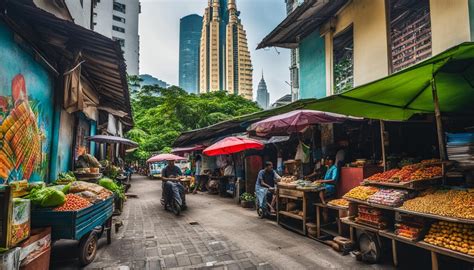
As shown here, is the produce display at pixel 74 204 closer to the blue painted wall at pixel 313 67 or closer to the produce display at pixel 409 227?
the produce display at pixel 409 227

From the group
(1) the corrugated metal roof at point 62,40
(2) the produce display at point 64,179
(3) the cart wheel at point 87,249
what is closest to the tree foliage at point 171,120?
(1) the corrugated metal roof at point 62,40

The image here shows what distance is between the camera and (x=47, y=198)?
393cm

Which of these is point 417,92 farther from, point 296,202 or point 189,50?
point 189,50

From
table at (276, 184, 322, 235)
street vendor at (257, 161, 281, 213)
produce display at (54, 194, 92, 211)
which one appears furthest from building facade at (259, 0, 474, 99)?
produce display at (54, 194, 92, 211)

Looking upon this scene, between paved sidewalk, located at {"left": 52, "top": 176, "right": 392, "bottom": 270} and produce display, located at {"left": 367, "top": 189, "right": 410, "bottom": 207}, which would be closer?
produce display, located at {"left": 367, "top": 189, "right": 410, "bottom": 207}

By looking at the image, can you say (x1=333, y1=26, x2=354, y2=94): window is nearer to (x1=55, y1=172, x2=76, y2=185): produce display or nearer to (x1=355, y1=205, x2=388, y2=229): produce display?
(x1=355, y1=205, x2=388, y2=229): produce display

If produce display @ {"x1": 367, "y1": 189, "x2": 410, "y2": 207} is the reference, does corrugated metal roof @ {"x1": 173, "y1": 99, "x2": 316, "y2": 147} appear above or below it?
above

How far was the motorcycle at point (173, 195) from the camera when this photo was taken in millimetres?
9148

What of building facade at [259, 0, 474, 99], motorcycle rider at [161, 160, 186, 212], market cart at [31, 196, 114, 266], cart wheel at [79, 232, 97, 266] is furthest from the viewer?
motorcycle rider at [161, 160, 186, 212]

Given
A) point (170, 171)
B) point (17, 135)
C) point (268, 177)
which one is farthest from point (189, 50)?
point (17, 135)

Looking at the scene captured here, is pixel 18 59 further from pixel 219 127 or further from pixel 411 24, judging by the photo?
pixel 411 24

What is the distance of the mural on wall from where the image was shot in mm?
4352

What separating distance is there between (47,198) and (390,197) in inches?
215

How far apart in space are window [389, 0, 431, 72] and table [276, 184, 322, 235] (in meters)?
4.58
